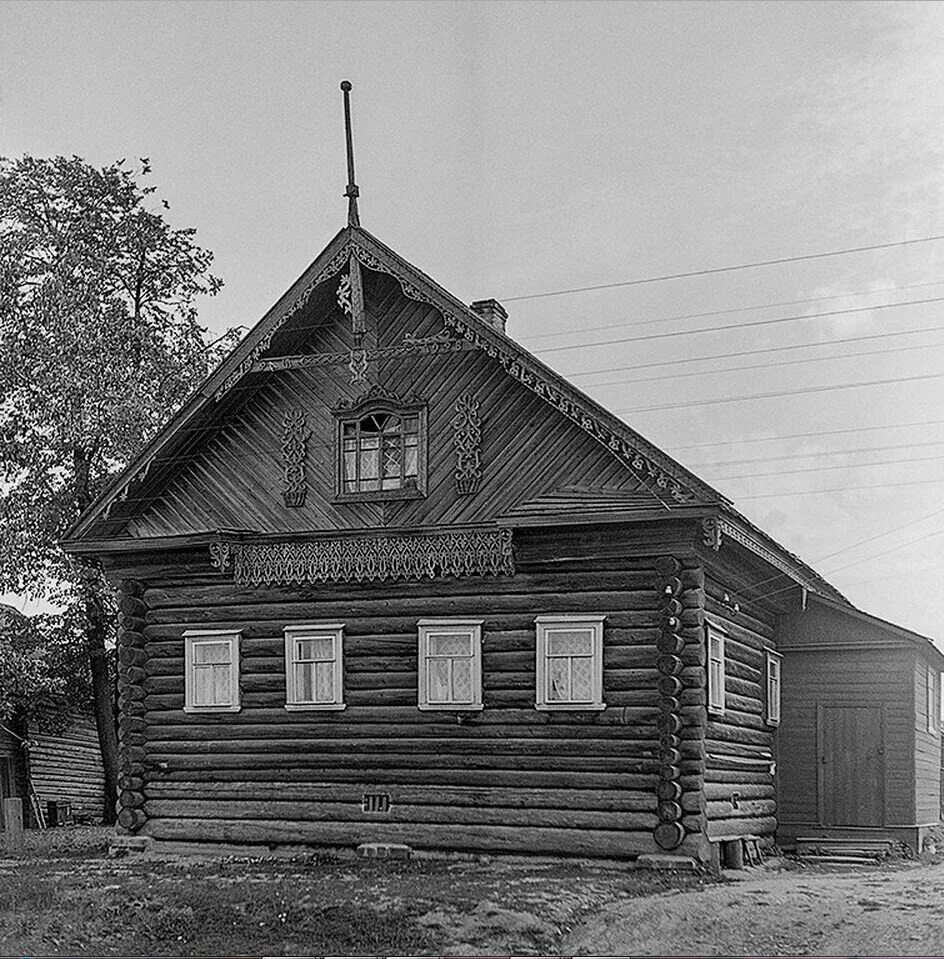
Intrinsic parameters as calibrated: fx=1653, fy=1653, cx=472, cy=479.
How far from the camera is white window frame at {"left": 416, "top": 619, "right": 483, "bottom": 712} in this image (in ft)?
84.4

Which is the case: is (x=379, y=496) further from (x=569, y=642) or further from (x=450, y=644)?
(x=569, y=642)

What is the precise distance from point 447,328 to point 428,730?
20.9 feet

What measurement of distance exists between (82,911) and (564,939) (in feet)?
20.1

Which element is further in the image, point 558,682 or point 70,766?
point 70,766

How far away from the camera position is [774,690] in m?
30.8

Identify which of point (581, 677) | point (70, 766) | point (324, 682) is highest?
point (581, 677)

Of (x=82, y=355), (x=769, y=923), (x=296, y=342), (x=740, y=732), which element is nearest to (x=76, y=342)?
(x=82, y=355)

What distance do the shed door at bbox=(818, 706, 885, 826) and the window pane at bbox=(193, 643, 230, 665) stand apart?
37.6ft

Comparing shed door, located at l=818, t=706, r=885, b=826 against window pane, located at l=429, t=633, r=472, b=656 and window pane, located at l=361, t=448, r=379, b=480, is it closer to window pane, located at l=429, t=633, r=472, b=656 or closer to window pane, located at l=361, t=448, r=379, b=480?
window pane, located at l=429, t=633, r=472, b=656

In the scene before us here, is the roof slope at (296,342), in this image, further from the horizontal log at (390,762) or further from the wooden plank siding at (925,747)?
the wooden plank siding at (925,747)

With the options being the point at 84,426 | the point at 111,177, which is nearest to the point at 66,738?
the point at 84,426

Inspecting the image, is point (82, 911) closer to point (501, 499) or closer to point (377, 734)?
point (377, 734)

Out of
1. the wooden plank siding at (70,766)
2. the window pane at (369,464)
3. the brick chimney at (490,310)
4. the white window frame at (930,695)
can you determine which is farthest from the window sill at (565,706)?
the wooden plank siding at (70,766)

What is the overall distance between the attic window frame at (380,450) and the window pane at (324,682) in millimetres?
2715
